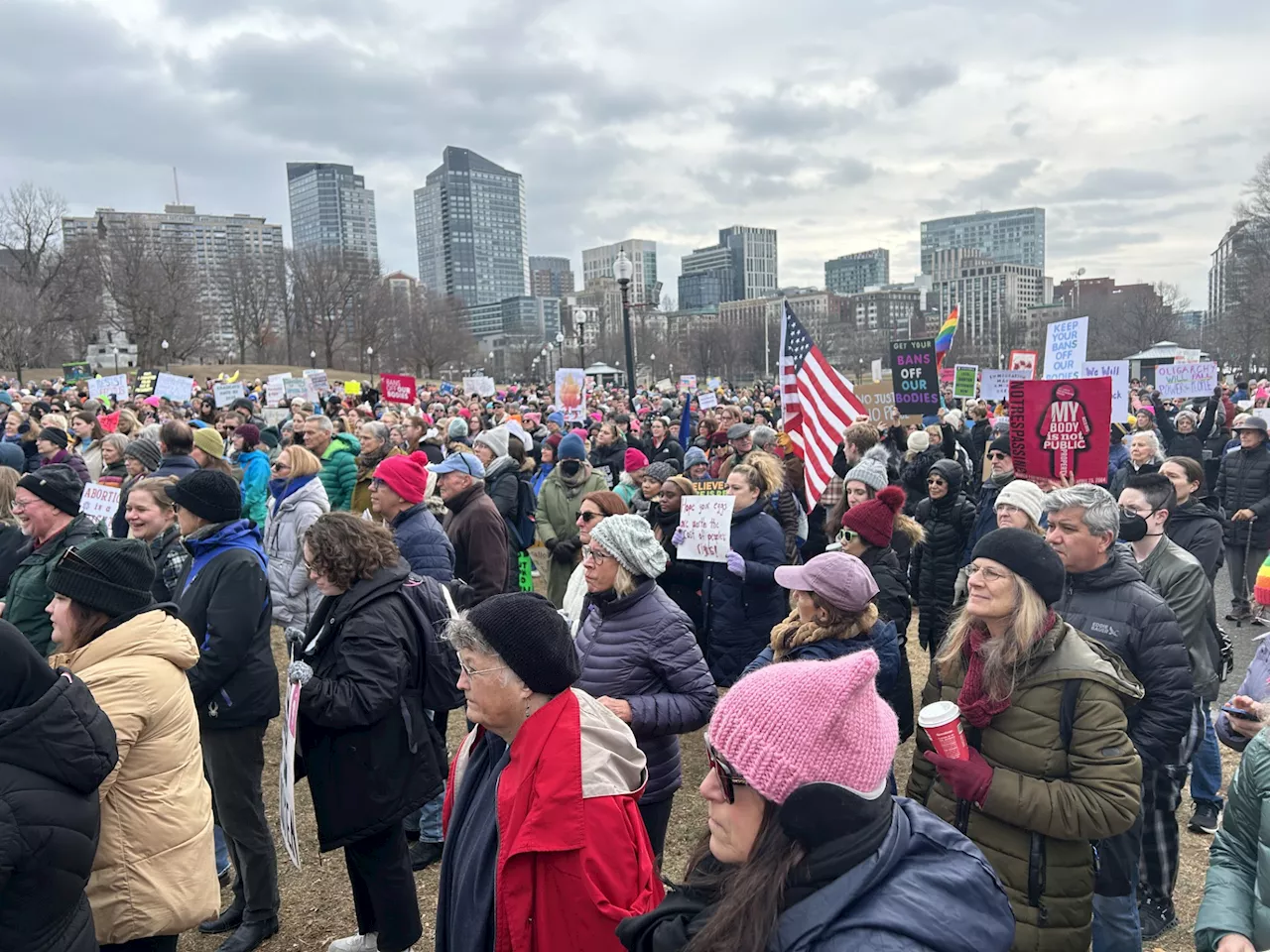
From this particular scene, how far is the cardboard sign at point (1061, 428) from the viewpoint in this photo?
564 cm

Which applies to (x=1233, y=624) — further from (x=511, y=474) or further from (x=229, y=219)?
(x=229, y=219)

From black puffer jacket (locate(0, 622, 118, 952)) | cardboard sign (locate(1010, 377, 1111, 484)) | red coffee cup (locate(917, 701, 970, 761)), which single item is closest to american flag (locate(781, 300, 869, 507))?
cardboard sign (locate(1010, 377, 1111, 484))

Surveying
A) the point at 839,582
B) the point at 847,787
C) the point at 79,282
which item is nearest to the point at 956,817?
the point at 839,582

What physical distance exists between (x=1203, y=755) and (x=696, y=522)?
10.9ft

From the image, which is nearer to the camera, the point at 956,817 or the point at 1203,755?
the point at 956,817

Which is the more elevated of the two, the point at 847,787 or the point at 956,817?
the point at 847,787

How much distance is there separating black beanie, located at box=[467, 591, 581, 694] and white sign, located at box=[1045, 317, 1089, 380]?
27.7 ft

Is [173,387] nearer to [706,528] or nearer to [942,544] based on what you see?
[706,528]

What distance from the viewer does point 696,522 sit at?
579 cm

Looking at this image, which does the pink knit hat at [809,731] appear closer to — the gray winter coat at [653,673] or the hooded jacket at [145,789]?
the gray winter coat at [653,673]

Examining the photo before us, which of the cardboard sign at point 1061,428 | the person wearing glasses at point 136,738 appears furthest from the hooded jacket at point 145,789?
the cardboard sign at point 1061,428

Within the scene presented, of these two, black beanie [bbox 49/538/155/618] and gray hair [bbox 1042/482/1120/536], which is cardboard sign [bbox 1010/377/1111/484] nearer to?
gray hair [bbox 1042/482/1120/536]

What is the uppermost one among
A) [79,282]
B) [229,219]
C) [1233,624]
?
[229,219]

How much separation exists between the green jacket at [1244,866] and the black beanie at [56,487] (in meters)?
5.44
